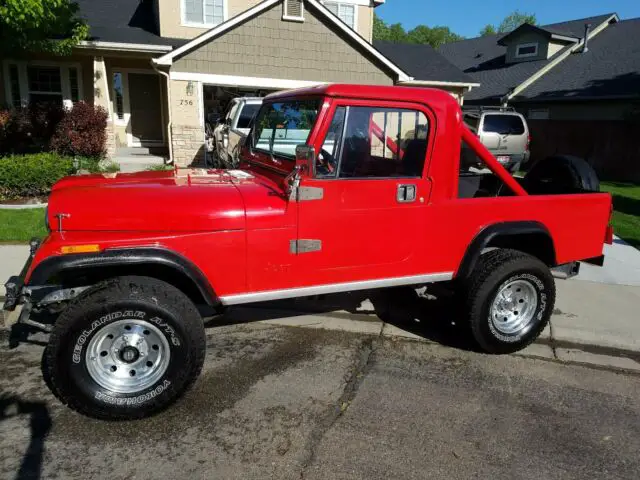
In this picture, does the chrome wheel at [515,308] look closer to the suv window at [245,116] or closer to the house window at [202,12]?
the suv window at [245,116]

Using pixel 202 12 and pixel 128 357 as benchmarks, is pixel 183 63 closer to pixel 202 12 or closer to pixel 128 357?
pixel 202 12

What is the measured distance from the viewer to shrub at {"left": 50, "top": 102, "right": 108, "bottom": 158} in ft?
38.0

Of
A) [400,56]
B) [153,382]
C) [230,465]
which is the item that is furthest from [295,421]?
[400,56]

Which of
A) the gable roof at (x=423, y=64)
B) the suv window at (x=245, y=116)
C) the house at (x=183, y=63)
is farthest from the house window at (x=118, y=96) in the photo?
the gable roof at (x=423, y=64)

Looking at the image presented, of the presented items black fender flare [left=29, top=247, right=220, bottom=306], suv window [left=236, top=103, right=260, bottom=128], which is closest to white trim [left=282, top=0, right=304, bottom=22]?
suv window [left=236, top=103, right=260, bottom=128]

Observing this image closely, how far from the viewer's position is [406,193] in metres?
3.66

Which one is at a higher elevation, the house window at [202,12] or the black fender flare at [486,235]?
the house window at [202,12]

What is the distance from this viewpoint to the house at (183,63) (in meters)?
13.4

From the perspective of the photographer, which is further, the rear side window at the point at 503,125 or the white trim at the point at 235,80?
the rear side window at the point at 503,125

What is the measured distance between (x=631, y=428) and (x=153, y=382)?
3110mm

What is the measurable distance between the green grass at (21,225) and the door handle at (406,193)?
213 inches

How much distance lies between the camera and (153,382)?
3258 millimetres

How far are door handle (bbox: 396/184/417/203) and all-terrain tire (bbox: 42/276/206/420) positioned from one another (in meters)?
1.59

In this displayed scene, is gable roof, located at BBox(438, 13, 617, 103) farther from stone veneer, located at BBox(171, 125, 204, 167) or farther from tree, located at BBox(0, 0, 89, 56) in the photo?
tree, located at BBox(0, 0, 89, 56)
